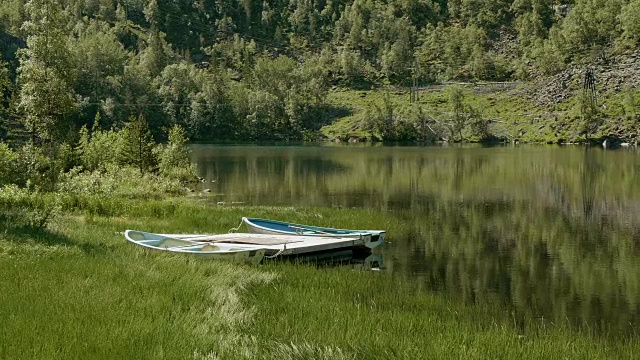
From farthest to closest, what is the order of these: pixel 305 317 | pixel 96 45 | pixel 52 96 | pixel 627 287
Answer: pixel 96 45
pixel 52 96
pixel 627 287
pixel 305 317

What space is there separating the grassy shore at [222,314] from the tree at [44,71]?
23718 mm

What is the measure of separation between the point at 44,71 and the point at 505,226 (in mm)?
32316

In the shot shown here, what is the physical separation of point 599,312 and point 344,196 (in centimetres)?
3210

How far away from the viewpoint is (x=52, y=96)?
43.0 meters

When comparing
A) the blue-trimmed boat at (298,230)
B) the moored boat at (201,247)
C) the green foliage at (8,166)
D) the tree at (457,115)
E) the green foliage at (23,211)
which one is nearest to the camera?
the green foliage at (23,211)

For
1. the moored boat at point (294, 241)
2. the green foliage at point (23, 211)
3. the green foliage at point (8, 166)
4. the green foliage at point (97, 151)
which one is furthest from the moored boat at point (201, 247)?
the green foliage at point (97, 151)

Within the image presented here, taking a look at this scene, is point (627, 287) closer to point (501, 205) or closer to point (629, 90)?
point (501, 205)

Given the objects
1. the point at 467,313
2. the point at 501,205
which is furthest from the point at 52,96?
the point at 467,313

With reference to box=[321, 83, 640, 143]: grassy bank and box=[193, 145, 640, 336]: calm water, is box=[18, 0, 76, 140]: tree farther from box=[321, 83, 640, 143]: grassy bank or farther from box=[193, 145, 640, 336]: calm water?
box=[321, 83, 640, 143]: grassy bank

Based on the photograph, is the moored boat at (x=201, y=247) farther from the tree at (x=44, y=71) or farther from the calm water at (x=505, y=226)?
the tree at (x=44, y=71)

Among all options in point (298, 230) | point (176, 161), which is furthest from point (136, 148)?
point (298, 230)

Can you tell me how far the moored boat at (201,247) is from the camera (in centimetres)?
2097

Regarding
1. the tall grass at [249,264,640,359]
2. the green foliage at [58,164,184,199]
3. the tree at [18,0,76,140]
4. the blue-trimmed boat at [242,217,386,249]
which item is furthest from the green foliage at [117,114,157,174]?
the tall grass at [249,264,640,359]

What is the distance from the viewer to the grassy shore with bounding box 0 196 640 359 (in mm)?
10617
